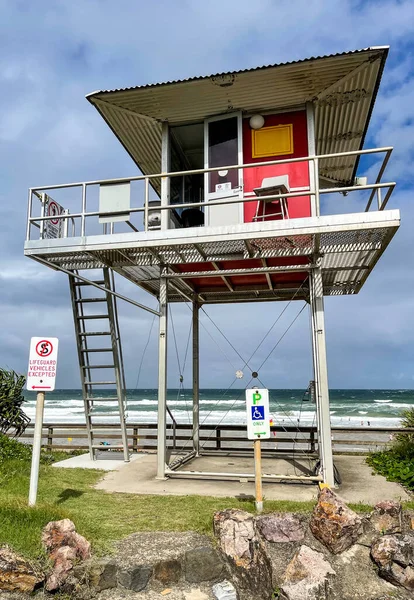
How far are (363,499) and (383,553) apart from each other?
215 centimetres

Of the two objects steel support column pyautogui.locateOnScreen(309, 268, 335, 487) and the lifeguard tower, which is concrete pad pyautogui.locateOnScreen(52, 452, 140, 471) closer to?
the lifeguard tower

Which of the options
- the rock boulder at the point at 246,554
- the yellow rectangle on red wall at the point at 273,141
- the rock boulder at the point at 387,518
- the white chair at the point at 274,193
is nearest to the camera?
the rock boulder at the point at 246,554

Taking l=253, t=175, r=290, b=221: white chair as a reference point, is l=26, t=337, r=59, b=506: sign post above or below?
below

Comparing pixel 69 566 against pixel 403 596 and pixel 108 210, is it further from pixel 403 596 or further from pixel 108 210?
pixel 108 210

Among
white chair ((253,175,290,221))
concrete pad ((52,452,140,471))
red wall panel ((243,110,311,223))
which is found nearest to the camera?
white chair ((253,175,290,221))

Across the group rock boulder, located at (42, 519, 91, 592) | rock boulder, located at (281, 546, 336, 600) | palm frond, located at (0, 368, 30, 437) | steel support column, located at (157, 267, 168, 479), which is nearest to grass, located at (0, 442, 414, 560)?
rock boulder, located at (42, 519, 91, 592)

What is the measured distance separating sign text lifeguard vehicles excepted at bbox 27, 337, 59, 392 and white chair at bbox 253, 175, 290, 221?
417cm

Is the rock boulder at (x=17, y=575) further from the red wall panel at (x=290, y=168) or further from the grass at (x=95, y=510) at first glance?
the red wall panel at (x=290, y=168)

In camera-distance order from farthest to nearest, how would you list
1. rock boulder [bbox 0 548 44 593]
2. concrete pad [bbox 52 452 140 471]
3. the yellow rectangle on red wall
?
concrete pad [bbox 52 452 140 471]
the yellow rectangle on red wall
rock boulder [bbox 0 548 44 593]

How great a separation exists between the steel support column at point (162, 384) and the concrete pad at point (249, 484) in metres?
0.41

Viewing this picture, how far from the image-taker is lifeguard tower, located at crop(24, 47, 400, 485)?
25.8ft

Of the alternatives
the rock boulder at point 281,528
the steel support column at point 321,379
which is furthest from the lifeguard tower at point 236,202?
the rock boulder at point 281,528

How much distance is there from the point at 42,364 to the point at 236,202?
4298mm

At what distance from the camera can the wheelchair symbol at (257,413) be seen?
6492 millimetres
